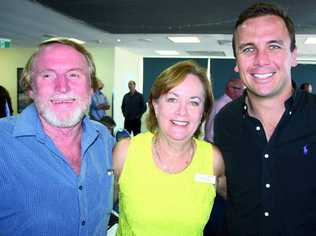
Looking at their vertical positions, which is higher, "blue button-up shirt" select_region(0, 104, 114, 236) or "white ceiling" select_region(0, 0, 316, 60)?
"white ceiling" select_region(0, 0, 316, 60)

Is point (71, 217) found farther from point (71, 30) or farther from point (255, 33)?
point (71, 30)

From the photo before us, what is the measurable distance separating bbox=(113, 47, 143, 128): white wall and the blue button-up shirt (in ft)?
34.6

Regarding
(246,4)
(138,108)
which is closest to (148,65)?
(138,108)

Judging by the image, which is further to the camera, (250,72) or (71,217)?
(250,72)

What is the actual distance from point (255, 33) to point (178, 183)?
900 mm

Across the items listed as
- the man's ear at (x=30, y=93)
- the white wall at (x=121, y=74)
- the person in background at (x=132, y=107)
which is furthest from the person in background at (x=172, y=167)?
the white wall at (x=121, y=74)

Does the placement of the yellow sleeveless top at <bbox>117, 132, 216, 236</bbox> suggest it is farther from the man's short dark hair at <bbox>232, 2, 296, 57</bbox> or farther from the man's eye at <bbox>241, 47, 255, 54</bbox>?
the man's short dark hair at <bbox>232, 2, 296, 57</bbox>

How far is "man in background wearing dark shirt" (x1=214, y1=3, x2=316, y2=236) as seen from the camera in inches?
67.6

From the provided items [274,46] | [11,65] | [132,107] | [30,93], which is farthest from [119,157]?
[11,65]

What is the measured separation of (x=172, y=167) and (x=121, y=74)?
11.1 metres

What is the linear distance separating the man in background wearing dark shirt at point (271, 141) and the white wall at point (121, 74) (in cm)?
1039

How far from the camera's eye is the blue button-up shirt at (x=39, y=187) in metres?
1.43

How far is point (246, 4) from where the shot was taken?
18.3 ft

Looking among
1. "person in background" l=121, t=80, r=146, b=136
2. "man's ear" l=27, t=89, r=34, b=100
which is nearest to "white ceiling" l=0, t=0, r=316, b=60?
"person in background" l=121, t=80, r=146, b=136
